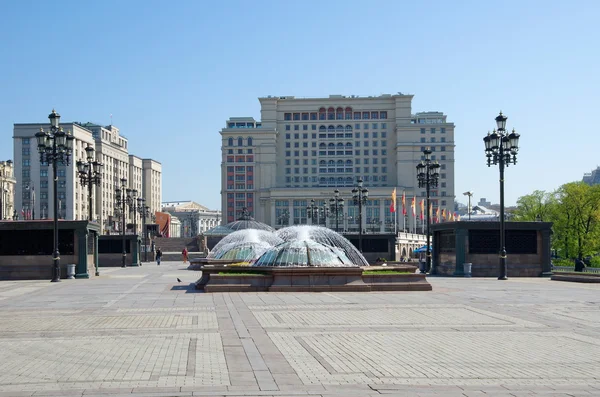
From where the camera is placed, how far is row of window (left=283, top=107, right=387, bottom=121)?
167750 mm

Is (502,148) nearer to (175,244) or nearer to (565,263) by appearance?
(565,263)

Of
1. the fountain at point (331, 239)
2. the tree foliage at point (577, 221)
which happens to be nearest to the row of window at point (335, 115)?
the tree foliage at point (577, 221)

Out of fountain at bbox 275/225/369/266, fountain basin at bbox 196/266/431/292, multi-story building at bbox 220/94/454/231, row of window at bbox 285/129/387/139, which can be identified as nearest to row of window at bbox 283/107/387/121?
multi-story building at bbox 220/94/454/231

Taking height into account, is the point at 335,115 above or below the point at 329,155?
above

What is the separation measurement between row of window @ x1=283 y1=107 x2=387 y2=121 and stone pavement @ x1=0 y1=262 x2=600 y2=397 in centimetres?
14686

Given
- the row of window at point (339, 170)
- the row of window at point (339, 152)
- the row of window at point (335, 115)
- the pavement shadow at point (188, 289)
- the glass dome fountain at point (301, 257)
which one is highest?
the row of window at point (335, 115)

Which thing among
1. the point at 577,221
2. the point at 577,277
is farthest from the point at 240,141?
the point at 577,277

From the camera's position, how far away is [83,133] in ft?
476

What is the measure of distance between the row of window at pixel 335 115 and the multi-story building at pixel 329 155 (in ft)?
0.75

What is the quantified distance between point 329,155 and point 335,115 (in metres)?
9.32

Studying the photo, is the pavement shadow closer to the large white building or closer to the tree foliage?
the tree foliage

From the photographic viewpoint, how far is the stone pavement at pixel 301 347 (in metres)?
9.69

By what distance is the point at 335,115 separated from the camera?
6634 inches

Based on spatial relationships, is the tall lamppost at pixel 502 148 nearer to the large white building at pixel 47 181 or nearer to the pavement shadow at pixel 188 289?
the pavement shadow at pixel 188 289
